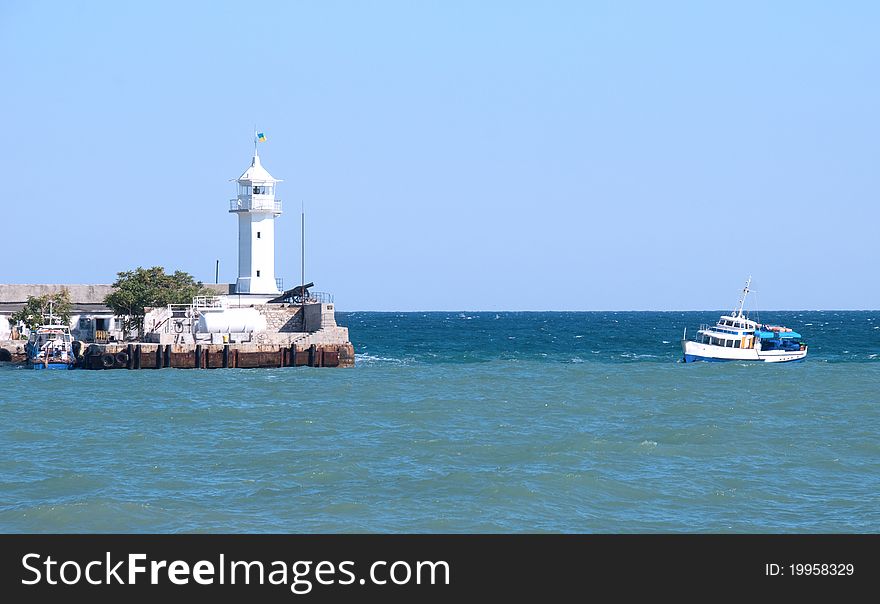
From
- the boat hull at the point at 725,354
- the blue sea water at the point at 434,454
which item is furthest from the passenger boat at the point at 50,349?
the boat hull at the point at 725,354

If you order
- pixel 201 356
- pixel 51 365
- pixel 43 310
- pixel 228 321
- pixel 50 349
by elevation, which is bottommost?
pixel 51 365

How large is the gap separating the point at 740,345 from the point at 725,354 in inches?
49.3

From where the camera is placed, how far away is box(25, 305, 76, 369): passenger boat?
2352 inches

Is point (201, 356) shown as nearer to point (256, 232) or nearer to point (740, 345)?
point (256, 232)

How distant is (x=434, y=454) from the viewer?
92.0 feet

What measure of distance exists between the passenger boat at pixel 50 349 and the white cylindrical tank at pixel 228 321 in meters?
6.81

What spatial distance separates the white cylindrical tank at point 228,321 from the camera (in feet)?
202

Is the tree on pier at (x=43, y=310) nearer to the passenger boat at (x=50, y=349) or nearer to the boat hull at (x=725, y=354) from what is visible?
the passenger boat at (x=50, y=349)

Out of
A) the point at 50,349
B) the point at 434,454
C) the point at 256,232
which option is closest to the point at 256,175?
the point at 256,232

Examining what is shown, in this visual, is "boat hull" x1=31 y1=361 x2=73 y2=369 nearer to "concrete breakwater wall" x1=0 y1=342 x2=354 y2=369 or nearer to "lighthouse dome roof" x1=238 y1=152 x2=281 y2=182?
"concrete breakwater wall" x1=0 y1=342 x2=354 y2=369

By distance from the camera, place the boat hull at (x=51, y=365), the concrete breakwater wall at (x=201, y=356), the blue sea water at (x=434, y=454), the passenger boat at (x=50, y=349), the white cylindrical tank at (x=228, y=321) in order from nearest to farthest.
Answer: the blue sea water at (x=434, y=454)
the concrete breakwater wall at (x=201, y=356)
the boat hull at (x=51, y=365)
the passenger boat at (x=50, y=349)
the white cylindrical tank at (x=228, y=321)

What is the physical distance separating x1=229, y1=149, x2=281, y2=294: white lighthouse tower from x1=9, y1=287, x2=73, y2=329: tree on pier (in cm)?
1034

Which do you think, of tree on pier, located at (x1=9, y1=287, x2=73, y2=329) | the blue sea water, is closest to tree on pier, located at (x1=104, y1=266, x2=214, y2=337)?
tree on pier, located at (x1=9, y1=287, x2=73, y2=329)
